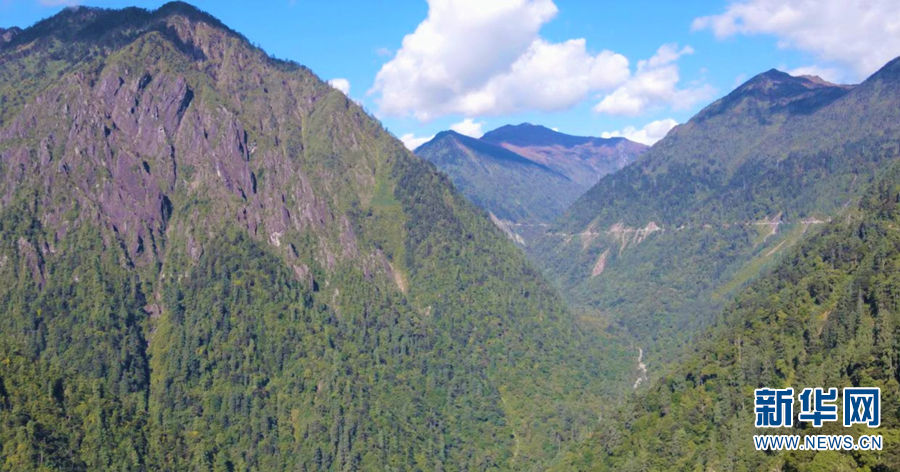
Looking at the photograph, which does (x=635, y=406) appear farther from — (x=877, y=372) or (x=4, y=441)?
(x=4, y=441)

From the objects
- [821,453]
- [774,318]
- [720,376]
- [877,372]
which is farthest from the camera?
[774,318]

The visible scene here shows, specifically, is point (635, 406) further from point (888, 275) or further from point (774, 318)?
point (888, 275)

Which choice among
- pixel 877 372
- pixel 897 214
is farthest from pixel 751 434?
pixel 897 214

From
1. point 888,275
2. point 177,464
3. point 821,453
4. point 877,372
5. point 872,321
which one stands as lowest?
point 177,464

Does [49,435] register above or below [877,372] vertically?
below

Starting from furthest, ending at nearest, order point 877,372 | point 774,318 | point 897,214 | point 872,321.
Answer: point 897,214 → point 774,318 → point 872,321 → point 877,372

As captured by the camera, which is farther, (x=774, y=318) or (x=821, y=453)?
(x=774, y=318)
